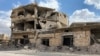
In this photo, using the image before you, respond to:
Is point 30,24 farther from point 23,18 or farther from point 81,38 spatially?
point 81,38

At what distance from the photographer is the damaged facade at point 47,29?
104 feet

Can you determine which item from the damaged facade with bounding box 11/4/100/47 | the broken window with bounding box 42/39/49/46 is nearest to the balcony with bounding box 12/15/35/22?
the damaged facade with bounding box 11/4/100/47

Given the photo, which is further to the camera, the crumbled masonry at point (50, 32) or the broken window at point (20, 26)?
the broken window at point (20, 26)

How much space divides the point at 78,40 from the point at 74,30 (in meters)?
2.05

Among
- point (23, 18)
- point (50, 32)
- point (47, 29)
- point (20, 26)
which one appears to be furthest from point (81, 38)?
point (20, 26)

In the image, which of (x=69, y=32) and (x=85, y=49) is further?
(x=69, y=32)

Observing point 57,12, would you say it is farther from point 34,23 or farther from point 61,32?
point 61,32

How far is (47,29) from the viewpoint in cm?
4566

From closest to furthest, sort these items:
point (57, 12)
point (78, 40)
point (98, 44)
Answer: point (98, 44) < point (78, 40) < point (57, 12)

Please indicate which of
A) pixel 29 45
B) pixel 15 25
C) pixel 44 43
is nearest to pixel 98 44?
pixel 44 43

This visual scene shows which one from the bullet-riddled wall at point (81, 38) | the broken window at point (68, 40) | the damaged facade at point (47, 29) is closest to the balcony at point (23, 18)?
the damaged facade at point (47, 29)

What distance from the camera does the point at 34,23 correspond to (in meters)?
48.5

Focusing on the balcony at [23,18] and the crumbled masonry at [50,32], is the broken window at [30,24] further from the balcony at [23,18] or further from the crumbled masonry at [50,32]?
the balcony at [23,18]

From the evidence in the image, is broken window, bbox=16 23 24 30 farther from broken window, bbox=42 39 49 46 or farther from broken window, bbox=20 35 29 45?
broken window, bbox=42 39 49 46
